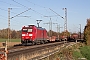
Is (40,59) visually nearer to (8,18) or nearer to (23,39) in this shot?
(8,18)

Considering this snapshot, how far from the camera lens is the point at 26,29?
54.5 m

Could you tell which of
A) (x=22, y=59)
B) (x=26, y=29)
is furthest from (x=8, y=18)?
(x=22, y=59)

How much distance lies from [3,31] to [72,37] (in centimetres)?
3901

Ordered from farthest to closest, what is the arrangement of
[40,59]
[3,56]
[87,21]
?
1. [87,21]
2. [40,59]
3. [3,56]

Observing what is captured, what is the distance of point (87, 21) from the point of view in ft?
285

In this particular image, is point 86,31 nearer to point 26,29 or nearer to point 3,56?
point 26,29

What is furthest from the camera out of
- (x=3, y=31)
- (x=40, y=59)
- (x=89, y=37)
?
(x=3, y=31)

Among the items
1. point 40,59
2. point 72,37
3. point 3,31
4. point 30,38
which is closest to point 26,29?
point 30,38

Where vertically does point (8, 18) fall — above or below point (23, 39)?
above

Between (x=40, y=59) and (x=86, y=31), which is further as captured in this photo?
(x=86, y=31)

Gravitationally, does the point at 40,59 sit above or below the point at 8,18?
below

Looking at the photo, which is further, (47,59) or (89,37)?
(89,37)

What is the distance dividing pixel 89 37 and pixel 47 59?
187 ft

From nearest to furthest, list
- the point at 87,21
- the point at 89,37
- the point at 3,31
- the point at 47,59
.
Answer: the point at 47,59, the point at 89,37, the point at 87,21, the point at 3,31
